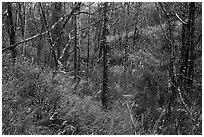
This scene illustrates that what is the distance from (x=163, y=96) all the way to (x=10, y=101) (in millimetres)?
5174

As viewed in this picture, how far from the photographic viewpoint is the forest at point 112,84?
16.4 feet

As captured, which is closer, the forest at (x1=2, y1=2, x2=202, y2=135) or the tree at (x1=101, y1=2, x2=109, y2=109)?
the forest at (x1=2, y1=2, x2=202, y2=135)

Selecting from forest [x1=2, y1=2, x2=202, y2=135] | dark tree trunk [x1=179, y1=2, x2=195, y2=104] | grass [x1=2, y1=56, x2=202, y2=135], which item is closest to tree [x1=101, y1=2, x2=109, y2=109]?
forest [x1=2, y1=2, x2=202, y2=135]

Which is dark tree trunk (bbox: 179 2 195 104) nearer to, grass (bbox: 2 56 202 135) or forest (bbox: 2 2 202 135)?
forest (bbox: 2 2 202 135)

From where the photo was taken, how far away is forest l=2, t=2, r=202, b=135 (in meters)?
5.00

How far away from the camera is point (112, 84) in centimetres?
960

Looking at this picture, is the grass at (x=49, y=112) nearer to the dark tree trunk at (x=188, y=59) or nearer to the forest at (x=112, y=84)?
the forest at (x=112, y=84)

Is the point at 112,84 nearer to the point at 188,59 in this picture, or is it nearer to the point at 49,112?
the point at 188,59

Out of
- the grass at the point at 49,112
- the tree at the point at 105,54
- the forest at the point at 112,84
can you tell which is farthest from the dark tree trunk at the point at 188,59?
the tree at the point at 105,54

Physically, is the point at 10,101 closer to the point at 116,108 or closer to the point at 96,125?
the point at 96,125

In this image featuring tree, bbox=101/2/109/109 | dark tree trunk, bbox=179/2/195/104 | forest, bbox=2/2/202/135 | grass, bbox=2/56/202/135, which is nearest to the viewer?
grass, bbox=2/56/202/135

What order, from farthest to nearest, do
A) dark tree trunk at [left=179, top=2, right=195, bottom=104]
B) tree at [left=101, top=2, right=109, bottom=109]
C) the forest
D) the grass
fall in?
dark tree trunk at [left=179, top=2, right=195, bottom=104] < tree at [left=101, top=2, right=109, bottom=109] < the forest < the grass

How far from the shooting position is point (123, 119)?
20.2 feet

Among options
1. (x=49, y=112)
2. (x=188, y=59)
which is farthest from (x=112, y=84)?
(x=49, y=112)
